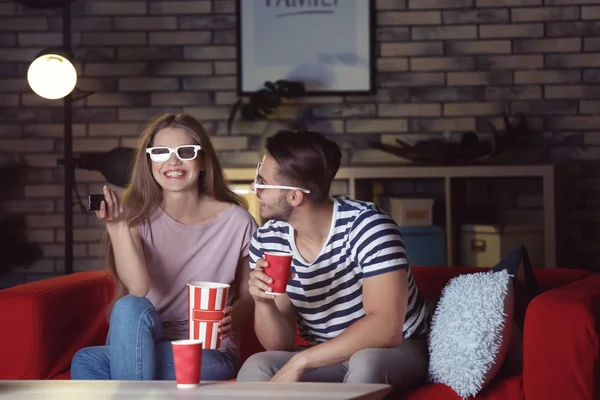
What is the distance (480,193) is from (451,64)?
695 mm

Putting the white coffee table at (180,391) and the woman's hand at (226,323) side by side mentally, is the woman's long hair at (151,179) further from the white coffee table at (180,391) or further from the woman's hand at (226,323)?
the white coffee table at (180,391)

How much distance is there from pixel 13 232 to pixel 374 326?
3.35 metres

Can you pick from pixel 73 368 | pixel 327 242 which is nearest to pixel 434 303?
pixel 327 242

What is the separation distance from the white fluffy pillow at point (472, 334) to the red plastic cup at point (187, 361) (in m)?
0.72

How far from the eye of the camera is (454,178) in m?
4.59

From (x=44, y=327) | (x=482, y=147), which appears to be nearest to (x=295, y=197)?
Result: (x=44, y=327)

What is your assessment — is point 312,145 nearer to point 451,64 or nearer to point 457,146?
point 457,146

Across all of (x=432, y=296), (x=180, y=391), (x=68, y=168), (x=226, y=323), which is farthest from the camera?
(x=68, y=168)

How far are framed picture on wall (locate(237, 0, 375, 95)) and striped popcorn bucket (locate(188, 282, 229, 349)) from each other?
290cm

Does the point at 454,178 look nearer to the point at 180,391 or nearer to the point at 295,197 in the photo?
the point at 295,197

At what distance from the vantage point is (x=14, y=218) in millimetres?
5160

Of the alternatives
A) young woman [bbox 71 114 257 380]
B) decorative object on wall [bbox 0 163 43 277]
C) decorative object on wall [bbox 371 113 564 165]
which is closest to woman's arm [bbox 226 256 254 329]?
young woman [bbox 71 114 257 380]

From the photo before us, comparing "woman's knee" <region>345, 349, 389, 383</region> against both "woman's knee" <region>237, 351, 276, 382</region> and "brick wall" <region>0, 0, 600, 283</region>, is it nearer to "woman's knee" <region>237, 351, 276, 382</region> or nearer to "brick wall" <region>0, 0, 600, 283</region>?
"woman's knee" <region>237, 351, 276, 382</region>

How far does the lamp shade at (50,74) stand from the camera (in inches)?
167
